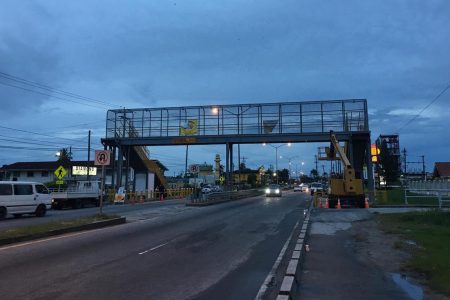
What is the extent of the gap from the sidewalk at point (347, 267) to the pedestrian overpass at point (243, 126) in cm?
2512

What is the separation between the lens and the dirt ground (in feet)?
29.8

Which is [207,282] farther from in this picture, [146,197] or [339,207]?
[146,197]

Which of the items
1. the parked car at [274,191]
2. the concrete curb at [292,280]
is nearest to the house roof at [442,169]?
the parked car at [274,191]

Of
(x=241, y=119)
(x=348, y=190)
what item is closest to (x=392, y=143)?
(x=241, y=119)

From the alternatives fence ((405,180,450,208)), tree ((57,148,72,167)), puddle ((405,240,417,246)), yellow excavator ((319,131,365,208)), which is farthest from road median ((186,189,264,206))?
tree ((57,148,72,167))

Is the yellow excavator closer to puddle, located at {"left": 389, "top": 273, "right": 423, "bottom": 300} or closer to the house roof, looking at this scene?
puddle, located at {"left": 389, "top": 273, "right": 423, "bottom": 300}

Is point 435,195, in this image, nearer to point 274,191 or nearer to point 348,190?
point 348,190

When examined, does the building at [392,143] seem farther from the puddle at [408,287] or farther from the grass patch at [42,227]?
the puddle at [408,287]

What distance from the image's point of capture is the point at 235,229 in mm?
18516

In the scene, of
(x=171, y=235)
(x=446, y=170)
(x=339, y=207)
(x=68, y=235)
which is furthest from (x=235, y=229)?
(x=446, y=170)

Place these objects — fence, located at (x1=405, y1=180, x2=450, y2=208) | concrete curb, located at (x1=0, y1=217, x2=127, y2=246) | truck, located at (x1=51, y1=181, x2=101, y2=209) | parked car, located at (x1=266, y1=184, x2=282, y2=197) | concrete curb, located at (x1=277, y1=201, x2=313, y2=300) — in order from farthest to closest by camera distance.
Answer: parked car, located at (x1=266, y1=184, x2=282, y2=197) → truck, located at (x1=51, y1=181, x2=101, y2=209) → fence, located at (x1=405, y1=180, x2=450, y2=208) → concrete curb, located at (x1=0, y1=217, x2=127, y2=246) → concrete curb, located at (x1=277, y1=201, x2=313, y2=300)

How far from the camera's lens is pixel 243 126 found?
4469 centimetres

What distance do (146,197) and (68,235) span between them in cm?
3281

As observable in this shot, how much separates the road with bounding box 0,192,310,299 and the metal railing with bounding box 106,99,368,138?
1040 inches
